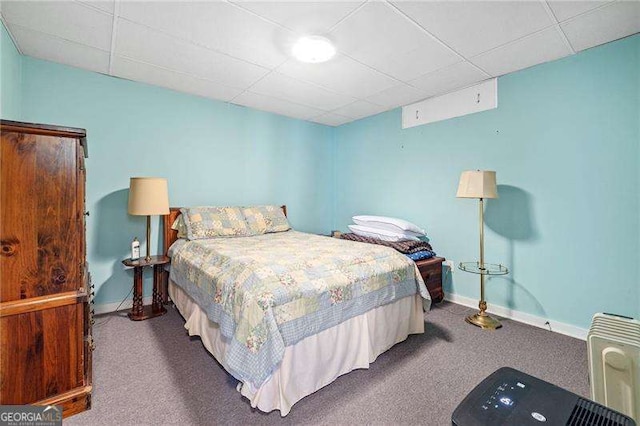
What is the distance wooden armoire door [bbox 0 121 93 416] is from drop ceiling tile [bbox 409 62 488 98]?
2.81 m

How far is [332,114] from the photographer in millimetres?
3936

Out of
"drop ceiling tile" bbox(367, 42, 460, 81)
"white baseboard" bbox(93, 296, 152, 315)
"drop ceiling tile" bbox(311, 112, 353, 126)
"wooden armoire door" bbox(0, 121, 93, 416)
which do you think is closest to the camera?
"wooden armoire door" bbox(0, 121, 93, 416)

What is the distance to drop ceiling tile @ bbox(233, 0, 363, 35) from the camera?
174 cm

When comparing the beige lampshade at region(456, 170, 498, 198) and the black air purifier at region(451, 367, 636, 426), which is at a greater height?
the beige lampshade at region(456, 170, 498, 198)

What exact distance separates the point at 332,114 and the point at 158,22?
2372 mm

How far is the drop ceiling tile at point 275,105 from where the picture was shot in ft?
10.8

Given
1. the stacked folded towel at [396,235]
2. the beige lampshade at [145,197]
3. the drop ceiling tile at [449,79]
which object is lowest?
the stacked folded towel at [396,235]

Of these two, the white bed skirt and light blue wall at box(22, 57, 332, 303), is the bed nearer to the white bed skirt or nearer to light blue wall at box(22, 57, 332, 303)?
the white bed skirt

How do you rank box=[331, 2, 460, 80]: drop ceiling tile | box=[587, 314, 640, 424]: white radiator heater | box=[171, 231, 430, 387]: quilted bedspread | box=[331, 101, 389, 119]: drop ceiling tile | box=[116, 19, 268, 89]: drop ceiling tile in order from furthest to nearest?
1. box=[331, 101, 389, 119]: drop ceiling tile
2. box=[116, 19, 268, 89]: drop ceiling tile
3. box=[331, 2, 460, 80]: drop ceiling tile
4. box=[171, 231, 430, 387]: quilted bedspread
5. box=[587, 314, 640, 424]: white radiator heater

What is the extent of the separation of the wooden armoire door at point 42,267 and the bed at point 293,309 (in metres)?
0.72

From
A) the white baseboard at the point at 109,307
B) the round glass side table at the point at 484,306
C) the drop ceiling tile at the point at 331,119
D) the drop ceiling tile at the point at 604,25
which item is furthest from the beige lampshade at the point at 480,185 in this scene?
the white baseboard at the point at 109,307

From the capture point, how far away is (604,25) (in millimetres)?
1961

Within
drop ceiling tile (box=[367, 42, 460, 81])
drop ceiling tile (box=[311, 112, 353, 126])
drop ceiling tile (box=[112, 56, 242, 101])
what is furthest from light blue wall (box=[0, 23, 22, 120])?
drop ceiling tile (box=[311, 112, 353, 126])

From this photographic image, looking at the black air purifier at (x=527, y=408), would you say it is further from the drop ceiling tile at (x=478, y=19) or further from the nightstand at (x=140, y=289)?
the nightstand at (x=140, y=289)
